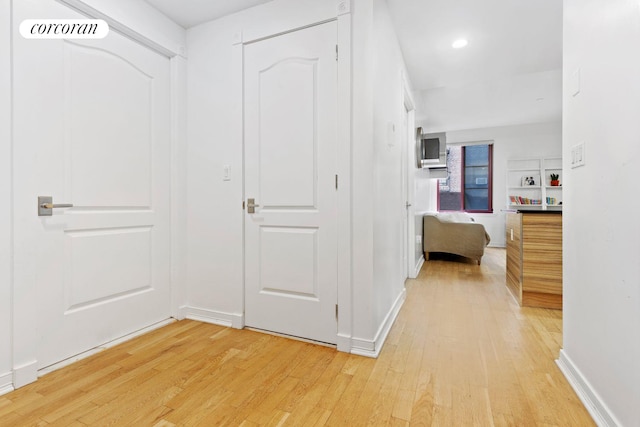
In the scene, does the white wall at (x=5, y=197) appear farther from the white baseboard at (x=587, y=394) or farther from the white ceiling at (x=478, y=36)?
the white baseboard at (x=587, y=394)

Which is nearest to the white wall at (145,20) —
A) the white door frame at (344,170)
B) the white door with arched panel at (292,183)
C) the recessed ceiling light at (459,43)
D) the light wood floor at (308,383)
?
the white door with arched panel at (292,183)

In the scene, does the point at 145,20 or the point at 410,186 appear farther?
the point at 410,186

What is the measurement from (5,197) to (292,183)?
1.50 m

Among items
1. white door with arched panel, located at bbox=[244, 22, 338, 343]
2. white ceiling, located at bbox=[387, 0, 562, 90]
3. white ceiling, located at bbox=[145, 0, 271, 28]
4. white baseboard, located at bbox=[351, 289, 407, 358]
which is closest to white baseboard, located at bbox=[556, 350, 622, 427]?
white baseboard, located at bbox=[351, 289, 407, 358]

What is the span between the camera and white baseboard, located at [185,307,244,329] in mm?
2254

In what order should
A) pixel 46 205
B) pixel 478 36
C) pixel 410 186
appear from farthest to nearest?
pixel 410 186, pixel 478 36, pixel 46 205

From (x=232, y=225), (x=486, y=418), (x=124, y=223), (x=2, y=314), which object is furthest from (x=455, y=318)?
(x=2, y=314)

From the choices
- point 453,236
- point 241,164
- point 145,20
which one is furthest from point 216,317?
point 453,236

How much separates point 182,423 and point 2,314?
3.56 ft

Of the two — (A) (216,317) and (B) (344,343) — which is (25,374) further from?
(B) (344,343)

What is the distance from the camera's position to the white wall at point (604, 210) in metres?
1.08

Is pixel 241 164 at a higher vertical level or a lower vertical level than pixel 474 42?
lower

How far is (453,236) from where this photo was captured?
482cm

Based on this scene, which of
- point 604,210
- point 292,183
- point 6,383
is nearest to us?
point 604,210
